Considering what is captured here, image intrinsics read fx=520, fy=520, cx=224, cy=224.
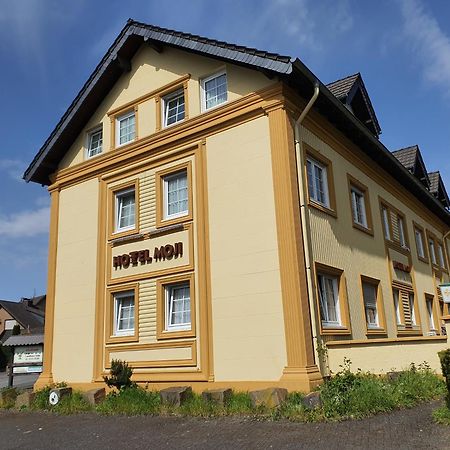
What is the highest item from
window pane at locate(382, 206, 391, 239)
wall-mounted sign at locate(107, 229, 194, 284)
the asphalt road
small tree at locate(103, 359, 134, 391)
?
window pane at locate(382, 206, 391, 239)

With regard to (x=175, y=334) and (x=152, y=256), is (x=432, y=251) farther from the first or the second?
(x=175, y=334)

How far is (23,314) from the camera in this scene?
201 feet

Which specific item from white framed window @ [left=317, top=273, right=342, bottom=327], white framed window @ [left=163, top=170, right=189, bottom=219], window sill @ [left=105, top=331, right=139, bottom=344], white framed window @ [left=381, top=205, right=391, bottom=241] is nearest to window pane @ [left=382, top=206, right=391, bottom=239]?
white framed window @ [left=381, top=205, right=391, bottom=241]

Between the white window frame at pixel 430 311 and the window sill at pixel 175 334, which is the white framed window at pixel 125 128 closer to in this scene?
the window sill at pixel 175 334

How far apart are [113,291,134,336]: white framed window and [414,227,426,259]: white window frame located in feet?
40.6

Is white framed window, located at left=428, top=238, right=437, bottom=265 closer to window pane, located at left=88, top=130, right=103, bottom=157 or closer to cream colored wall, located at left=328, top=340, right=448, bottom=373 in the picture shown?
cream colored wall, located at left=328, top=340, right=448, bottom=373

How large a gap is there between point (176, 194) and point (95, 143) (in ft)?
14.1

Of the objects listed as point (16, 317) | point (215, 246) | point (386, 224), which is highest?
point (16, 317)

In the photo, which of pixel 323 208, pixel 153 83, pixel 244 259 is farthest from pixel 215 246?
pixel 153 83

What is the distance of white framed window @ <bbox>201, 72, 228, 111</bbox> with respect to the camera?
13414 mm

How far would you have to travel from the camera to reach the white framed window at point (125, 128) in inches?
608

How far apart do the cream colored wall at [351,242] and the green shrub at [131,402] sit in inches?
165

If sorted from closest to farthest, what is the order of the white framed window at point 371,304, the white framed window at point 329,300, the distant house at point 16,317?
the white framed window at point 329,300 < the white framed window at point 371,304 < the distant house at point 16,317

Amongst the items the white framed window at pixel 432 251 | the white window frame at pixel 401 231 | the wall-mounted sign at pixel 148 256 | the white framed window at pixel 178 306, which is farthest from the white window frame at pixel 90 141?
the white framed window at pixel 432 251
